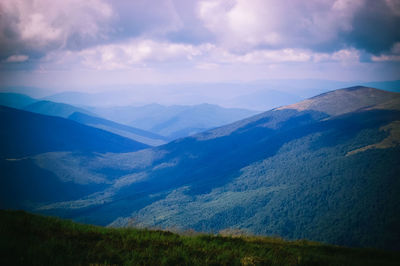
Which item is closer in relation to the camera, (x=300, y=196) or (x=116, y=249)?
(x=116, y=249)

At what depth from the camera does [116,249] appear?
26.2 feet

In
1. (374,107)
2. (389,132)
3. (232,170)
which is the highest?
(374,107)

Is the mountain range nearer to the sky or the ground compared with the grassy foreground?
nearer to the ground

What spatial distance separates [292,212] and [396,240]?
41.1 meters

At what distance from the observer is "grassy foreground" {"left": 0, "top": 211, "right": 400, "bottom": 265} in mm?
6824

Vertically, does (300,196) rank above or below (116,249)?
below

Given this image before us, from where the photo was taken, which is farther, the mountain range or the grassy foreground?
the mountain range

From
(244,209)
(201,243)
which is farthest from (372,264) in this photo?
(244,209)

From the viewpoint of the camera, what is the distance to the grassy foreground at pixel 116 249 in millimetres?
6824

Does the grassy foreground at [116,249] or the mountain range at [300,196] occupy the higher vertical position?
the grassy foreground at [116,249]

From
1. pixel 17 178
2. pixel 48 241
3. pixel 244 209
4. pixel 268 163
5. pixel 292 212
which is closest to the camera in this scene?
pixel 48 241

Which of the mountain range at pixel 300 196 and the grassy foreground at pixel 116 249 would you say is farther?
the mountain range at pixel 300 196

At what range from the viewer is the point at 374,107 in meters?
186

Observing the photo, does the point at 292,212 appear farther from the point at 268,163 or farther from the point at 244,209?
the point at 268,163
